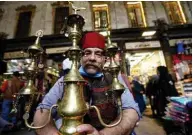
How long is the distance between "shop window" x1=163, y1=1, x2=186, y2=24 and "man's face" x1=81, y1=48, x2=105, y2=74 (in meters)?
9.76

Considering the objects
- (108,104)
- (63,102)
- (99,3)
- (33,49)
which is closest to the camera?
(63,102)

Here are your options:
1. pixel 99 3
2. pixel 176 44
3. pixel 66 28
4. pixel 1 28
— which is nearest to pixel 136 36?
pixel 176 44

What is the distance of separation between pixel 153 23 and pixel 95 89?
931cm

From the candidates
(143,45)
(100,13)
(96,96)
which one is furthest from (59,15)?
(96,96)

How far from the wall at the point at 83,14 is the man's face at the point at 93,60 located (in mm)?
8513

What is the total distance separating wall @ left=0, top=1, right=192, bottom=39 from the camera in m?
9.45

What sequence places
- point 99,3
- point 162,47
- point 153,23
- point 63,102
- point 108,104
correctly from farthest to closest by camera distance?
point 99,3, point 153,23, point 162,47, point 108,104, point 63,102

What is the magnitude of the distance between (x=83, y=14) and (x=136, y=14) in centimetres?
323

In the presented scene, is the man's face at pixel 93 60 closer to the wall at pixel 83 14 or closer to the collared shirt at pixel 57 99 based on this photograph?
the collared shirt at pixel 57 99

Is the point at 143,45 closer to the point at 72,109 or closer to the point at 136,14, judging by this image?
the point at 136,14

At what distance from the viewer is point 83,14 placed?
945 cm

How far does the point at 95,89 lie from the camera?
3.25 feet

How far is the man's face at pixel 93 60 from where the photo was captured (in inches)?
37.3

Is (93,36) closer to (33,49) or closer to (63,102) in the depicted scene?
(33,49)
